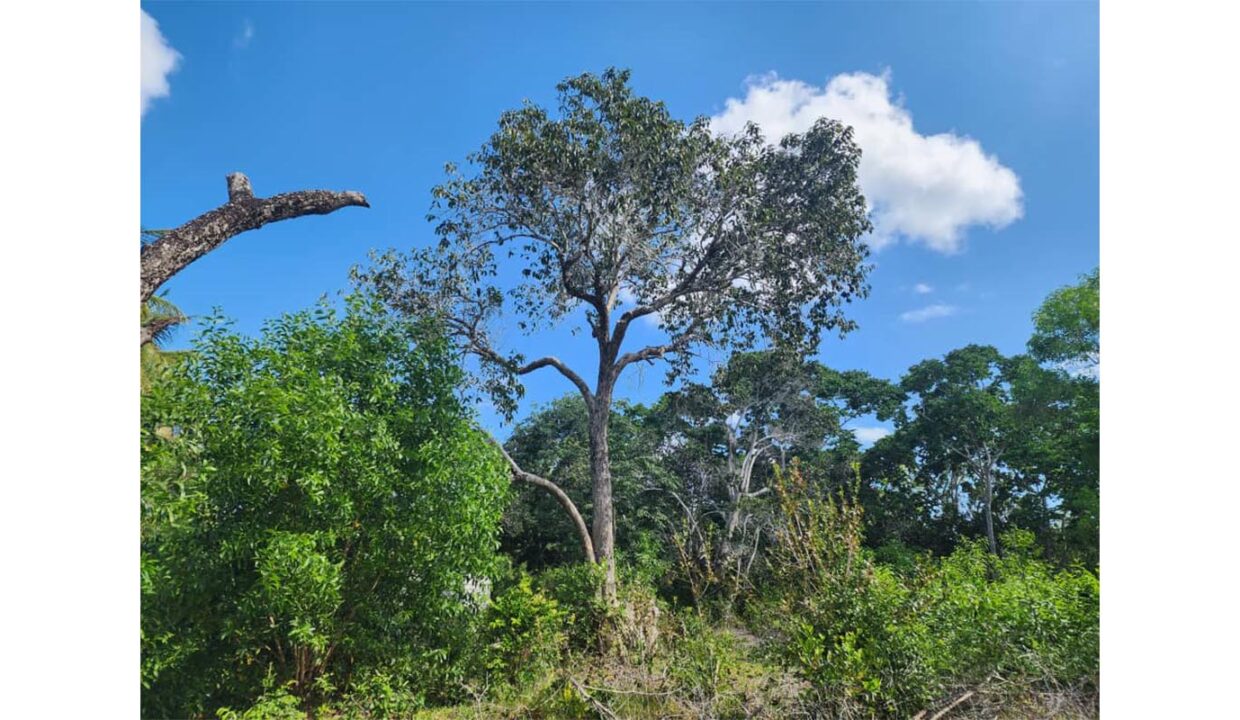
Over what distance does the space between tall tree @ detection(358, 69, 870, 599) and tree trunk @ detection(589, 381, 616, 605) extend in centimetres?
1

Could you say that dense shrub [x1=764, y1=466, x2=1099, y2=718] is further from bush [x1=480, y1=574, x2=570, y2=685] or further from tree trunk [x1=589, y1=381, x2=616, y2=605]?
tree trunk [x1=589, y1=381, x2=616, y2=605]

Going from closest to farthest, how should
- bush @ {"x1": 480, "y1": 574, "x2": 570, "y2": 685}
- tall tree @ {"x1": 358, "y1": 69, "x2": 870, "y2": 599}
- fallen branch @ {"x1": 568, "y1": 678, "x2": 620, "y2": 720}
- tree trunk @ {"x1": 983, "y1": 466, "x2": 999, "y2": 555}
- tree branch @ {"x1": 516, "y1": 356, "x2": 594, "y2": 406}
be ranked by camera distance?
1. fallen branch @ {"x1": 568, "y1": 678, "x2": 620, "y2": 720}
2. bush @ {"x1": 480, "y1": 574, "x2": 570, "y2": 685}
3. tall tree @ {"x1": 358, "y1": 69, "x2": 870, "y2": 599}
4. tree branch @ {"x1": 516, "y1": 356, "x2": 594, "y2": 406}
5. tree trunk @ {"x1": 983, "y1": 466, "x2": 999, "y2": 555}

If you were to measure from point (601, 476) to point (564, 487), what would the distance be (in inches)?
97.0

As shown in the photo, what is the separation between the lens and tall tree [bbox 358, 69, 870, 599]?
6.23m

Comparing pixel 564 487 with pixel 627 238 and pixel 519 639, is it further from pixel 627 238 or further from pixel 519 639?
pixel 519 639

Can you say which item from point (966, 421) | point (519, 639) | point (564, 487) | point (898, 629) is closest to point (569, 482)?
point (564, 487)

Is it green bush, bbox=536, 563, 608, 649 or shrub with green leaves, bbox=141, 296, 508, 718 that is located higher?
shrub with green leaves, bbox=141, 296, 508, 718

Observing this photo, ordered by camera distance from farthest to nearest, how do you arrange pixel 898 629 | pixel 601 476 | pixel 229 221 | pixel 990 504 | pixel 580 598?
pixel 990 504 → pixel 601 476 → pixel 580 598 → pixel 229 221 → pixel 898 629

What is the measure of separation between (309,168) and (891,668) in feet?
13.8

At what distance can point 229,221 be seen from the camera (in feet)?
10.9

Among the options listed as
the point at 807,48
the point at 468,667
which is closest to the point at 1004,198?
the point at 807,48

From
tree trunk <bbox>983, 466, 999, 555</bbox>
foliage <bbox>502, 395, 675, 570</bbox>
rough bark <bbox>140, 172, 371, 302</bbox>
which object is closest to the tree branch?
foliage <bbox>502, 395, 675, 570</bbox>

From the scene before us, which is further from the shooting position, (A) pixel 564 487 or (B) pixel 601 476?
(A) pixel 564 487
